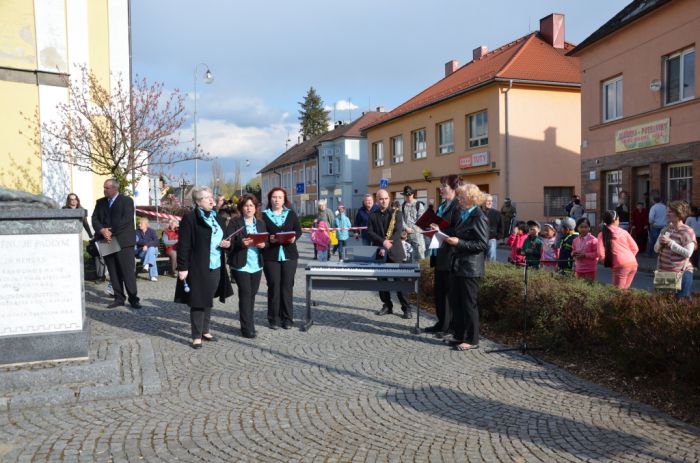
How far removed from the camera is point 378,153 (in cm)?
4088

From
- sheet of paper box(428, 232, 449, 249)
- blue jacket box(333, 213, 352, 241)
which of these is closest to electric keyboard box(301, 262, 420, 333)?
sheet of paper box(428, 232, 449, 249)

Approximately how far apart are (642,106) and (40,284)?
1892 centimetres

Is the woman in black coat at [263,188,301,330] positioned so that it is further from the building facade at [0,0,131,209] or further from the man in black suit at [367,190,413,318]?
the building facade at [0,0,131,209]

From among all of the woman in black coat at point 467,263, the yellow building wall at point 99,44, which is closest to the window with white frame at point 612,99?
the woman in black coat at point 467,263

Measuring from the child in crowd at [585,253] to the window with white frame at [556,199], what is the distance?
65.3 ft

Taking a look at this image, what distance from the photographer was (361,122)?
5781cm

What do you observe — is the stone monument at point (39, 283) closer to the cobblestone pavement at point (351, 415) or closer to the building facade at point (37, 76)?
the cobblestone pavement at point (351, 415)

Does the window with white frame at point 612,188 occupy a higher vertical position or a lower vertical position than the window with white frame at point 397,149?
lower

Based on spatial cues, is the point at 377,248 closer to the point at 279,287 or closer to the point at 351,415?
the point at 279,287

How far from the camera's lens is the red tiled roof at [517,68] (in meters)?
27.9

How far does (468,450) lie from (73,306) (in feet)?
13.4

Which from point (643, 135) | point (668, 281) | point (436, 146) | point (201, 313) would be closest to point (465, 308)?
point (668, 281)

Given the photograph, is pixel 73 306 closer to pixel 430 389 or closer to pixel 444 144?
pixel 430 389

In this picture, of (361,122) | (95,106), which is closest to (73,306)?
(95,106)
